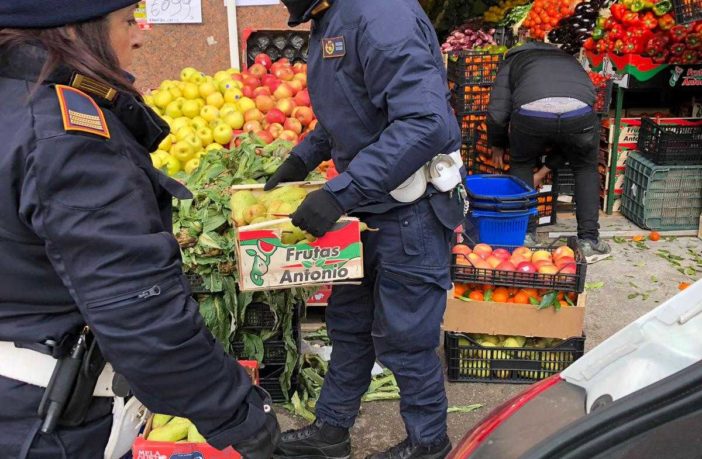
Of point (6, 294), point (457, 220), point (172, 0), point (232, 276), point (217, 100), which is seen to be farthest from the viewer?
point (172, 0)

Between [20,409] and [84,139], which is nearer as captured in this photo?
[84,139]

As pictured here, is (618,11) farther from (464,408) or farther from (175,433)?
(175,433)

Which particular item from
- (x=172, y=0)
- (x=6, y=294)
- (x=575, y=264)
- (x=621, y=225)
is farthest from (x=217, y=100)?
(x=6, y=294)

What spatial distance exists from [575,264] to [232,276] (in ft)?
6.19

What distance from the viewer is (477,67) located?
650cm

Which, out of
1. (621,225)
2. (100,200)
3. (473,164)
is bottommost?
(621,225)

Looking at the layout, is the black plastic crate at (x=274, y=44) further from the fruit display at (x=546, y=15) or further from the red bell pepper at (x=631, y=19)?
the red bell pepper at (x=631, y=19)

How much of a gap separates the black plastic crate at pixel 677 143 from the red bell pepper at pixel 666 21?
813 millimetres

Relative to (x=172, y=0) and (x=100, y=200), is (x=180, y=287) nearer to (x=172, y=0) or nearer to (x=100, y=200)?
(x=100, y=200)

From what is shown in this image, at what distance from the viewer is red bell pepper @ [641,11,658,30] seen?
6152mm

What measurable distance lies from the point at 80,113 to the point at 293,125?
12.9 ft

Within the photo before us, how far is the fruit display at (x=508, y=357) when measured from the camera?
13.6 ft

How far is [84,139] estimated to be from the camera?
158 cm

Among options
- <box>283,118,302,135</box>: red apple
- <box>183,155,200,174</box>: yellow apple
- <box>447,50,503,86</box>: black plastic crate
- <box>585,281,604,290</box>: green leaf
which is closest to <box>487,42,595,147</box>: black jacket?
<box>447,50,503,86</box>: black plastic crate
